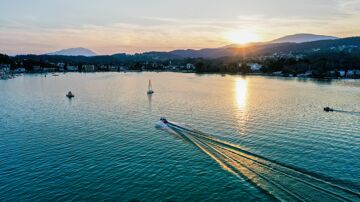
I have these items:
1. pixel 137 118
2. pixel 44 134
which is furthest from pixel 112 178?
pixel 137 118

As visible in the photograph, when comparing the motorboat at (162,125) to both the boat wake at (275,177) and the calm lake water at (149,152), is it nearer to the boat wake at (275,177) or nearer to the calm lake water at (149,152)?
the calm lake water at (149,152)

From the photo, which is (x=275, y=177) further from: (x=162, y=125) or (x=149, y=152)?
(x=162, y=125)

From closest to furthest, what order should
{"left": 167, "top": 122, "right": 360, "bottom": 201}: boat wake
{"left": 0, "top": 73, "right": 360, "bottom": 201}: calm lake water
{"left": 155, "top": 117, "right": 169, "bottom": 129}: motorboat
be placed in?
1. {"left": 167, "top": 122, "right": 360, "bottom": 201}: boat wake
2. {"left": 0, "top": 73, "right": 360, "bottom": 201}: calm lake water
3. {"left": 155, "top": 117, "right": 169, "bottom": 129}: motorboat

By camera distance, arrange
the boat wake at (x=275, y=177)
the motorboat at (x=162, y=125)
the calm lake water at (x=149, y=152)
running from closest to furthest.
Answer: the boat wake at (x=275, y=177) < the calm lake water at (x=149, y=152) < the motorboat at (x=162, y=125)

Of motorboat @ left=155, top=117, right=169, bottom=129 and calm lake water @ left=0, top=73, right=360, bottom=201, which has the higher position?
motorboat @ left=155, top=117, right=169, bottom=129

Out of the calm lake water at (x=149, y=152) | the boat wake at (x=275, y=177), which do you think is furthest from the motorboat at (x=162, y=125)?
the boat wake at (x=275, y=177)

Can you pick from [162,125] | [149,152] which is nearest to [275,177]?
[149,152]

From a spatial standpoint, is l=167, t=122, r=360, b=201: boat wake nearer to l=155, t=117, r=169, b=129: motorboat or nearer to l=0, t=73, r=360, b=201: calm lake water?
l=0, t=73, r=360, b=201: calm lake water

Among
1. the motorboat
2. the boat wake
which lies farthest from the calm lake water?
the motorboat
